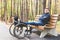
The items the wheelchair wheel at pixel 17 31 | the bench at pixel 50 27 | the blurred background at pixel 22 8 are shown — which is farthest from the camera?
the blurred background at pixel 22 8

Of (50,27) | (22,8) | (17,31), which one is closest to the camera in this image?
(17,31)

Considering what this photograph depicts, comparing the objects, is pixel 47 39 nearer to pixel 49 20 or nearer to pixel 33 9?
pixel 49 20

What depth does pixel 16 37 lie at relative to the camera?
25.7ft

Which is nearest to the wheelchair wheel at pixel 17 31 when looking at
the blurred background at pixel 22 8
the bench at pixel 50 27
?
the bench at pixel 50 27

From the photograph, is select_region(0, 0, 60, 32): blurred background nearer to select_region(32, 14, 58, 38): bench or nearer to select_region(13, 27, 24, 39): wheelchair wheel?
select_region(32, 14, 58, 38): bench

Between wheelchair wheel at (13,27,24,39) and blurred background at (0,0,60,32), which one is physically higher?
blurred background at (0,0,60,32)

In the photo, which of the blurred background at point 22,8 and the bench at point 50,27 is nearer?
the bench at point 50,27

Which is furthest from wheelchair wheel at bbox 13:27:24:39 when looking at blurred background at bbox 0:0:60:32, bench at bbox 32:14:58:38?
blurred background at bbox 0:0:60:32

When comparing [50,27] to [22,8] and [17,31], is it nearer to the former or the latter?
[17,31]

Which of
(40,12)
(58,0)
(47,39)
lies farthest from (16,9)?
(47,39)

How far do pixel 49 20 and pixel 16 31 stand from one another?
4.72ft

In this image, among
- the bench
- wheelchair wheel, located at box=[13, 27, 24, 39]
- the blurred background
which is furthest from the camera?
the blurred background

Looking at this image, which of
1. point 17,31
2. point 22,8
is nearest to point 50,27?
point 17,31

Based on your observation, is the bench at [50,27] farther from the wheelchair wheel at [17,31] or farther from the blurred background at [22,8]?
the blurred background at [22,8]
